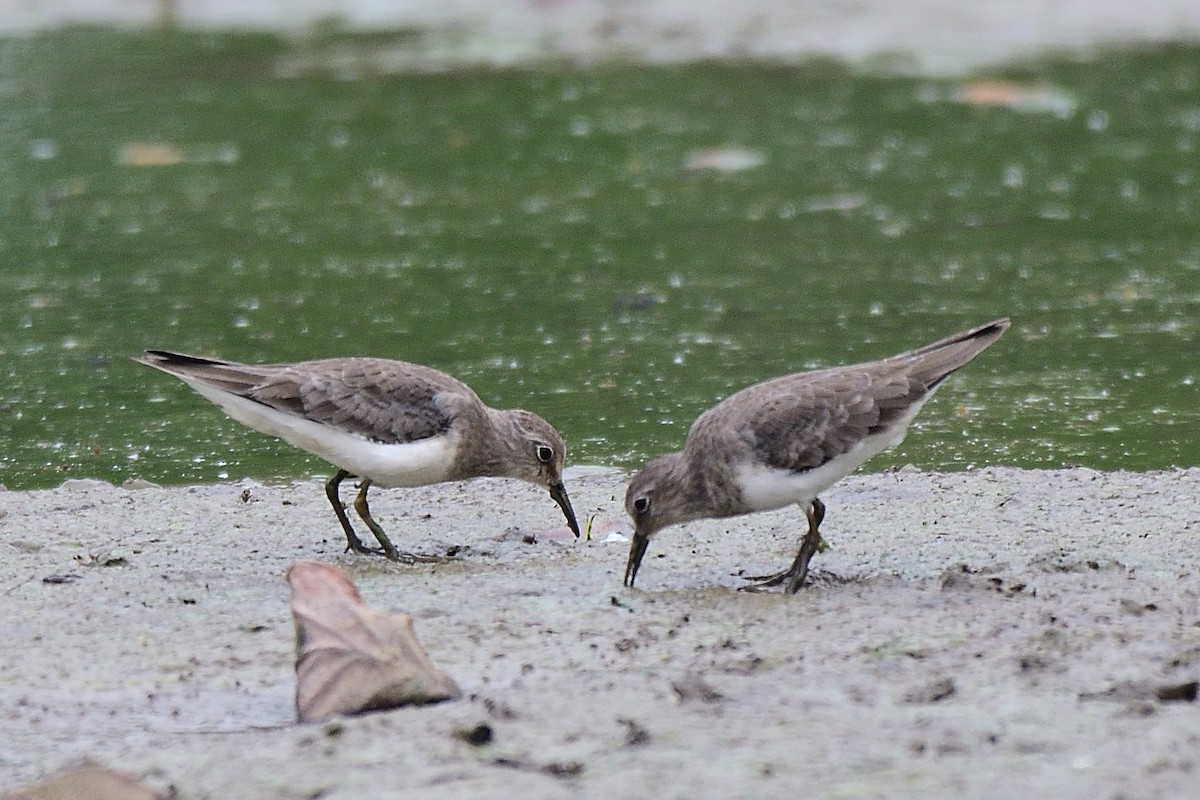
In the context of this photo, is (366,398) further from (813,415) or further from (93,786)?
(93,786)

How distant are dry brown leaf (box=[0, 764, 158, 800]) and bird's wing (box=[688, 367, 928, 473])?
7.53ft

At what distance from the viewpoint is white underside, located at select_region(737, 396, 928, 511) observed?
5.38m

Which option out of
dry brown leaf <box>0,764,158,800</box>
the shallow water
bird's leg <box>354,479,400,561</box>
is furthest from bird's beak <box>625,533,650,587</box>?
dry brown leaf <box>0,764,158,800</box>

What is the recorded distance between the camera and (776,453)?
539 cm

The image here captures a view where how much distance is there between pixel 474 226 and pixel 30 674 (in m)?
5.99

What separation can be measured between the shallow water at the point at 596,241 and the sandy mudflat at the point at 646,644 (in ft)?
2.21

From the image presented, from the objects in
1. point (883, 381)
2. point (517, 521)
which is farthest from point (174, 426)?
point (883, 381)

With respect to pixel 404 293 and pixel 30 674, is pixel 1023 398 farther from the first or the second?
pixel 30 674

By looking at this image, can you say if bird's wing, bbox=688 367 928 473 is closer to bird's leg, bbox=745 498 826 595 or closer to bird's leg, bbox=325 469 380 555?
bird's leg, bbox=745 498 826 595

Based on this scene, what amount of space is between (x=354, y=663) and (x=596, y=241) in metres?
6.01

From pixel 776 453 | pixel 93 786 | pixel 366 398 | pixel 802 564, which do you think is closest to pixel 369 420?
pixel 366 398

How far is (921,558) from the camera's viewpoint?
5.47 m

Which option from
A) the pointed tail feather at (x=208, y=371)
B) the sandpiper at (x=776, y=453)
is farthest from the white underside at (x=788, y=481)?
the pointed tail feather at (x=208, y=371)

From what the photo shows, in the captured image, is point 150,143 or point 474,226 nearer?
point 474,226
